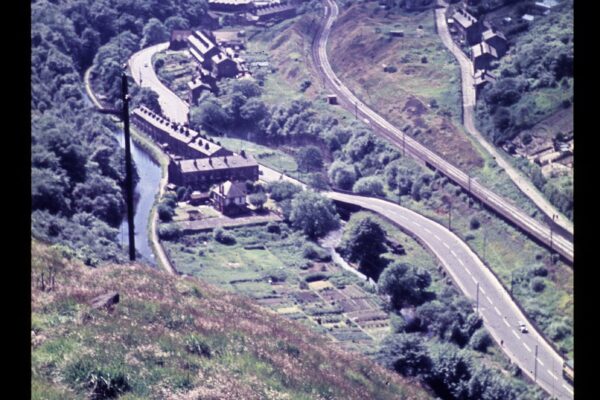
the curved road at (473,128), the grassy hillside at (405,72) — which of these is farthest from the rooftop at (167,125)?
the curved road at (473,128)

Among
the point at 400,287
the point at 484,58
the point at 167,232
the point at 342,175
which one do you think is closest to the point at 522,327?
the point at 400,287

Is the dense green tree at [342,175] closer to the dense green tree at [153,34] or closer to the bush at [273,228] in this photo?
the bush at [273,228]

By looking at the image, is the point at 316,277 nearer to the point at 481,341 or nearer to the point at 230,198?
the point at 481,341

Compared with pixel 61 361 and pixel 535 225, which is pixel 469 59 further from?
pixel 61 361

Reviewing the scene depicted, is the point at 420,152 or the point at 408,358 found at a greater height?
the point at 408,358

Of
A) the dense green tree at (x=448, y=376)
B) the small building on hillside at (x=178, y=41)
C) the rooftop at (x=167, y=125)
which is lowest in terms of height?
the rooftop at (x=167, y=125)
